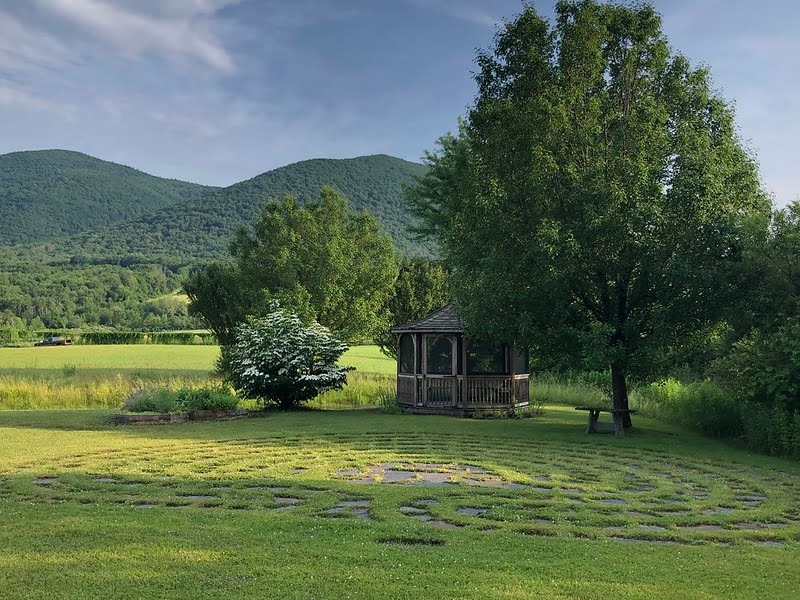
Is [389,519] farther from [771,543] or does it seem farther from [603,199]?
[603,199]

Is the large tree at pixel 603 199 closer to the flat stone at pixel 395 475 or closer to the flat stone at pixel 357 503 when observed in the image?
the flat stone at pixel 395 475

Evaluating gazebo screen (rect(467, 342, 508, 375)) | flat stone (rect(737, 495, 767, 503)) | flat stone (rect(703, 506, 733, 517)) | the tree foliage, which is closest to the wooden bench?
gazebo screen (rect(467, 342, 508, 375))

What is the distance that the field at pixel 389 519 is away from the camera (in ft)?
16.6

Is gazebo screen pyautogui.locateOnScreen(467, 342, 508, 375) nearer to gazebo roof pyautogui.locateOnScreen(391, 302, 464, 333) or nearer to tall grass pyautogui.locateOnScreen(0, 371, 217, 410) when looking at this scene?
gazebo roof pyautogui.locateOnScreen(391, 302, 464, 333)

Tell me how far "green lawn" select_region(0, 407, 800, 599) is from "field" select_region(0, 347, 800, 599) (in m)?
0.02

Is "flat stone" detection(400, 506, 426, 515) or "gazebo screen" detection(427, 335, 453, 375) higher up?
"gazebo screen" detection(427, 335, 453, 375)

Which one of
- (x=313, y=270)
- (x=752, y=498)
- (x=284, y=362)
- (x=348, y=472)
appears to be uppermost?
(x=313, y=270)

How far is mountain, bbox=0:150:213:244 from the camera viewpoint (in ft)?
501

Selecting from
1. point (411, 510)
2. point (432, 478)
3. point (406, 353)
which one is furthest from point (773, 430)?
point (406, 353)

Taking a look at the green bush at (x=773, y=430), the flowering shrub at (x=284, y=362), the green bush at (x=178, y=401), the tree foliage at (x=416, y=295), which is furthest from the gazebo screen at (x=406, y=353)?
the tree foliage at (x=416, y=295)

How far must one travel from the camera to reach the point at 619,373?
1661 centimetres

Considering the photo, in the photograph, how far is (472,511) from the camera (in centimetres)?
771

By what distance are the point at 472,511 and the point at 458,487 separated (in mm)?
1451

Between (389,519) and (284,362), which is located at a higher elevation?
(284,362)
